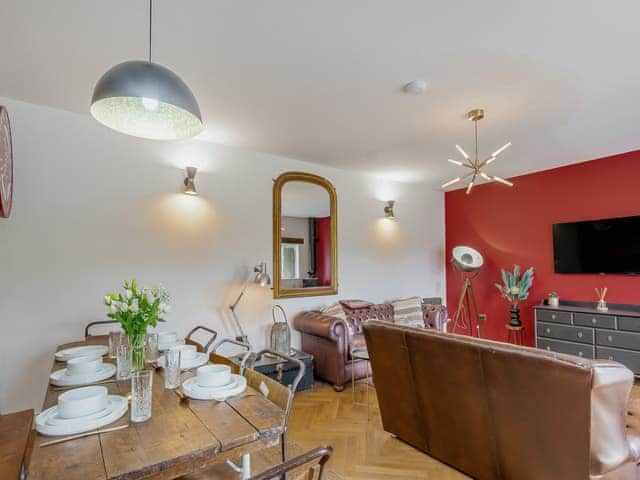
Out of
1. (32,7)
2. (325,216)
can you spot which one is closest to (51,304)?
(32,7)

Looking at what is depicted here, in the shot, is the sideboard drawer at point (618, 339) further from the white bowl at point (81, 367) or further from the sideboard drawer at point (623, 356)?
the white bowl at point (81, 367)

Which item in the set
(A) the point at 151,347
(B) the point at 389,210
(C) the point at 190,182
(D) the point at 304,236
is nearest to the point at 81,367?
(A) the point at 151,347

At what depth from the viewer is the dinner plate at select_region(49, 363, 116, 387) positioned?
5.10 ft

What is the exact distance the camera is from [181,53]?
80.0 inches

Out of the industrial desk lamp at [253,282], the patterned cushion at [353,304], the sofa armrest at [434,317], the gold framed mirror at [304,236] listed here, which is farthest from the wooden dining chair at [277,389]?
the sofa armrest at [434,317]

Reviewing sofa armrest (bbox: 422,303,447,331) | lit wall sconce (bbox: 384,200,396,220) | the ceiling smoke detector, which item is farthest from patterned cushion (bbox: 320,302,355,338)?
the ceiling smoke detector

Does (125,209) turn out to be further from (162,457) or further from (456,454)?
(456,454)

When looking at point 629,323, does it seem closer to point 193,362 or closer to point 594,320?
point 594,320

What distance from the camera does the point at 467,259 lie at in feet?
15.9

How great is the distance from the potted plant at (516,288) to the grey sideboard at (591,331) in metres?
0.29

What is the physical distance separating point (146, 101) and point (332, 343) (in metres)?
2.79

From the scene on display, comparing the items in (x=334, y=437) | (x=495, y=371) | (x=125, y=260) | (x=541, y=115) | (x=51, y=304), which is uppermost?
(x=541, y=115)

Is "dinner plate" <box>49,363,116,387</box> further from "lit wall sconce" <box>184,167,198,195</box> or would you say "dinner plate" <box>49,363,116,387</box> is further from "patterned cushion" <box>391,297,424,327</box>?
"patterned cushion" <box>391,297,424,327</box>

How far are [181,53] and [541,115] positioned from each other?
2745 mm
